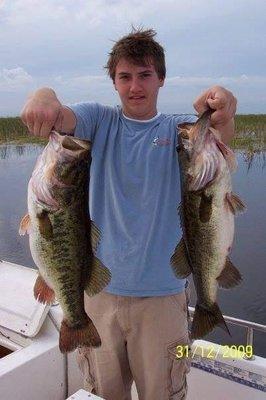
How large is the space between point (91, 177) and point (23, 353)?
2.05 metres

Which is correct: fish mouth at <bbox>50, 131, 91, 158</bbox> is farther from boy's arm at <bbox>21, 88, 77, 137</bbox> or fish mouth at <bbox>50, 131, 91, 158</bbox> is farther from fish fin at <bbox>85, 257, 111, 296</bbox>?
fish fin at <bbox>85, 257, 111, 296</bbox>

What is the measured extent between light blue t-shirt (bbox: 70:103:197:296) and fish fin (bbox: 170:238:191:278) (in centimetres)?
24

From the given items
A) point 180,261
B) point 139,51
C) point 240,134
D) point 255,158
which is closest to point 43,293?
point 180,261

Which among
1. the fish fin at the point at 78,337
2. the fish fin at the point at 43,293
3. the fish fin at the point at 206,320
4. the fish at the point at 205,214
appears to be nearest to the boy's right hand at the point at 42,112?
the fish at the point at 205,214

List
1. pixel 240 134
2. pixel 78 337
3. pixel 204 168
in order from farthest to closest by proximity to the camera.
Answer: pixel 240 134 → pixel 78 337 → pixel 204 168

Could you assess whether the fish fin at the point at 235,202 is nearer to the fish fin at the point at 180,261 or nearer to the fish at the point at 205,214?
the fish at the point at 205,214

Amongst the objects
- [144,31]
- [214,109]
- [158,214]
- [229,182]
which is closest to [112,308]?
[158,214]

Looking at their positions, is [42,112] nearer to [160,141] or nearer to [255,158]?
[160,141]

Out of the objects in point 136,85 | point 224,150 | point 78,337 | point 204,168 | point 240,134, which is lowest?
point 240,134

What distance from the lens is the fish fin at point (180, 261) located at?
3.21 meters

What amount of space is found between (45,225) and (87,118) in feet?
2.96

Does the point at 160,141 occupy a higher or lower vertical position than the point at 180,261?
higher

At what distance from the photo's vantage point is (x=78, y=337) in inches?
128
